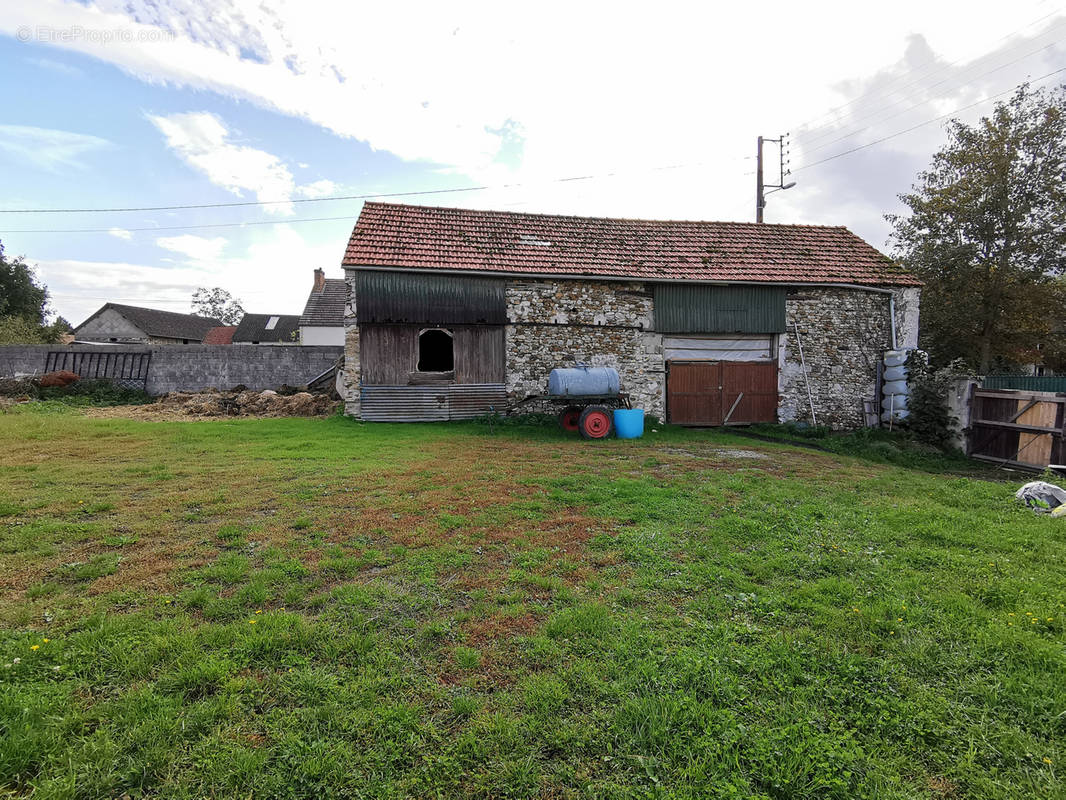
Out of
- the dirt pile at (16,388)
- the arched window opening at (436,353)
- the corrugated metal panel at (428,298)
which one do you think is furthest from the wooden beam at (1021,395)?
the dirt pile at (16,388)

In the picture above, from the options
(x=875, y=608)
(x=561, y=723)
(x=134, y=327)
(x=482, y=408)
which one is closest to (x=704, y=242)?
(x=482, y=408)

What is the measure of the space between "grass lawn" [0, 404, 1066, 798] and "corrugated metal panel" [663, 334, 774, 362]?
8.69m

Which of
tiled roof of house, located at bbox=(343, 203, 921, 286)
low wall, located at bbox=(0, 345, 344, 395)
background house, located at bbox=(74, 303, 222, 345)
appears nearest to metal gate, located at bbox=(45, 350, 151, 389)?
low wall, located at bbox=(0, 345, 344, 395)

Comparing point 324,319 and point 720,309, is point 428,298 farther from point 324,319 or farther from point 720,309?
point 324,319

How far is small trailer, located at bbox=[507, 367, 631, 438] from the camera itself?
11422mm

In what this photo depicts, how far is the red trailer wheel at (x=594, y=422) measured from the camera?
1138 centimetres

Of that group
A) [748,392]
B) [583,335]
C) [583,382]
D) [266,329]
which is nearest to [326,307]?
[266,329]

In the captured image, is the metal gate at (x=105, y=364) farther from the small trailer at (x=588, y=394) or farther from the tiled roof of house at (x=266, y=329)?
the tiled roof of house at (x=266, y=329)

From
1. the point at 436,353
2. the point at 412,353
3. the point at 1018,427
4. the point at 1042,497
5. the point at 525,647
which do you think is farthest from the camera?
the point at 436,353

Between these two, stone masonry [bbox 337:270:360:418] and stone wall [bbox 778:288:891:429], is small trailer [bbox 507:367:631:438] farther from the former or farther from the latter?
stone wall [bbox 778:288:891:429]

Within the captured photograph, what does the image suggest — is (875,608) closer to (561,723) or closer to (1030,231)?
(561,723)

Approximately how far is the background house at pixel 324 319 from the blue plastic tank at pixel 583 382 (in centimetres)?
1999

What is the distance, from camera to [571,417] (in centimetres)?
1223

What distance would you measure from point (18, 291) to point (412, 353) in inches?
1497
